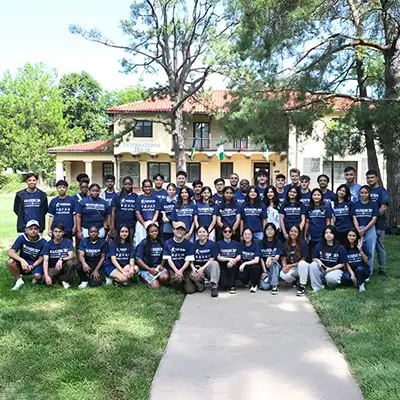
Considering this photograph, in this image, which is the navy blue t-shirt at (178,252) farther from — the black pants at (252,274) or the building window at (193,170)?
the building window at (193,170)

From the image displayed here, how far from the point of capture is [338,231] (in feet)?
20.5

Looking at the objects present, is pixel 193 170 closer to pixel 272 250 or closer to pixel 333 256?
pixel 272 250

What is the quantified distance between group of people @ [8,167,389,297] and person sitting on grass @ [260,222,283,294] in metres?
0.01

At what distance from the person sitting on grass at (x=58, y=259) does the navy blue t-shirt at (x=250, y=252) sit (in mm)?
2443

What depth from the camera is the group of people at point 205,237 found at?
587cm

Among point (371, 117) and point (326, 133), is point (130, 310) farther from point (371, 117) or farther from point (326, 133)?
point (326, 133)

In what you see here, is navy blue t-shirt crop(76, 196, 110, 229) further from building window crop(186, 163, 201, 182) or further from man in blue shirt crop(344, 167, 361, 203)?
building window crop(186, 163, 201, 182)

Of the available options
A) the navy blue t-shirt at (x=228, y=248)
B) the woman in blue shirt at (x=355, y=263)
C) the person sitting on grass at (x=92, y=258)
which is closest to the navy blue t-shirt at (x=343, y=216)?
the woman in blue shirt at (x=355, y=263)

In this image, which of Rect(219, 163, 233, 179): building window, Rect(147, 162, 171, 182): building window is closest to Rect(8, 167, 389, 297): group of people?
Rect(219, 163, 233, 179): building window

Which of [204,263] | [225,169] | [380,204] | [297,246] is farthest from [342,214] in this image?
[225,169]

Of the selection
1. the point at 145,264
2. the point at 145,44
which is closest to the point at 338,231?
the point at 145,264

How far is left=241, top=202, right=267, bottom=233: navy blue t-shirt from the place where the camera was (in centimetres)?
644

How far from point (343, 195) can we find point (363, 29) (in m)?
4.31

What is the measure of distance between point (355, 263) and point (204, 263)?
A: 2.09 metres
